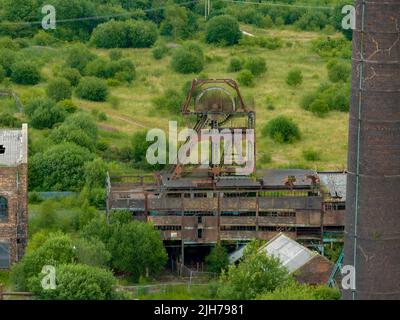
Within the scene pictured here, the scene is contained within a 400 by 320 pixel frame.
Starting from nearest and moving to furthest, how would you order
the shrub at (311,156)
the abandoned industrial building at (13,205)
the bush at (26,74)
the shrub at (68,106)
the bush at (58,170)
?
the abandoned industrial building at (13,205), the bush at (58,170), the shrub at (311,156), the shrub at (68,106), the bush at (26,74)

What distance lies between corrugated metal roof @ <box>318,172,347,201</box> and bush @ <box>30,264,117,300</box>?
9656 mm

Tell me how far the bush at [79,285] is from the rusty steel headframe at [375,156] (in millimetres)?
6258

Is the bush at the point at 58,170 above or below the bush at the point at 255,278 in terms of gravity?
above

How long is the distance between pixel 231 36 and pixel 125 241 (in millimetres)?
51109

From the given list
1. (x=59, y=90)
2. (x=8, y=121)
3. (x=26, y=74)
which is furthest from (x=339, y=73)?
(x=8, y=121)

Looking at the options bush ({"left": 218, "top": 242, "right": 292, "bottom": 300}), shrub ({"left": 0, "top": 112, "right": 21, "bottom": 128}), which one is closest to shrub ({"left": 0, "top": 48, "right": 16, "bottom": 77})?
shrub ({"left": 0, "top": 112, "right": 21, "bottom": 128})

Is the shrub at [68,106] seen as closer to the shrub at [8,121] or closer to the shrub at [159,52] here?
the shrub at [8,121]

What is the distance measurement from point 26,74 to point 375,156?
4184 cm

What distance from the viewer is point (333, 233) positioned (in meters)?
39.0

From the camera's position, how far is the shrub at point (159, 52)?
3179 inches

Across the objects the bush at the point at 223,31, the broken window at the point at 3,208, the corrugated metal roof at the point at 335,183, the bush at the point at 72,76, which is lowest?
the broken window at the point at 3,208

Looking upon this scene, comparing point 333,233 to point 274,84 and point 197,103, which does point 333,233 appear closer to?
point 197,103

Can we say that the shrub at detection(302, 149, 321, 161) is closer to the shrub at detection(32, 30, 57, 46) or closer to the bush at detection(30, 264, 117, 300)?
the bush at detection(30, 264, 117, 300)

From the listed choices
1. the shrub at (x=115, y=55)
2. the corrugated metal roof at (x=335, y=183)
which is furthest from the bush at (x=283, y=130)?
the shrub at (x=115, y=55)
